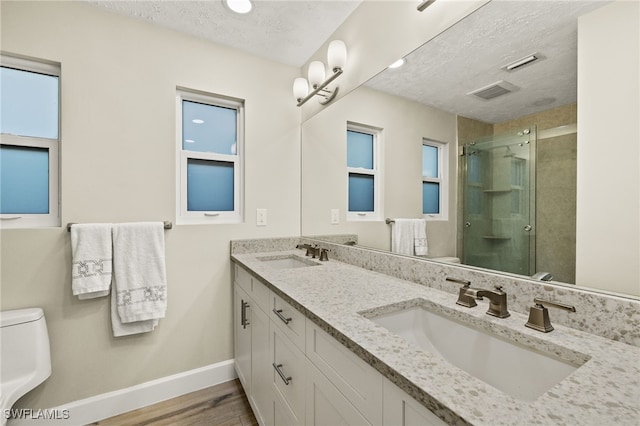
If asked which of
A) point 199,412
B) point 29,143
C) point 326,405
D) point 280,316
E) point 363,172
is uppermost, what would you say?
point 29,143

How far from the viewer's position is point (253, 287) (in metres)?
1.49

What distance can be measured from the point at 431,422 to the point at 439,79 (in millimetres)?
1221

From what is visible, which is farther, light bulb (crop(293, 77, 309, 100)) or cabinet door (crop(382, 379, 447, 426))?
light bulb (crop(293, 77, 309, 100))

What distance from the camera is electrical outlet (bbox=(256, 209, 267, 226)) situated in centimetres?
204

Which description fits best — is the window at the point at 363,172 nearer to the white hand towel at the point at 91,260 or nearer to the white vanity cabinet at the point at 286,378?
the white vanity cabinet at the point at 286,378

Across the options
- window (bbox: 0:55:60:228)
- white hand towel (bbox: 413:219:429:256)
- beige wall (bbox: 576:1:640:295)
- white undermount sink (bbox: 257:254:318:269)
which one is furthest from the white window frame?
window (bbox: 0:55:60:228)

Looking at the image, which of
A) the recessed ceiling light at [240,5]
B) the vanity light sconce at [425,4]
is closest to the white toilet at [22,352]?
the recessed ceiling light at [240,5]

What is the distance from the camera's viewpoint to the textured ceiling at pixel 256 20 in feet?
5.12

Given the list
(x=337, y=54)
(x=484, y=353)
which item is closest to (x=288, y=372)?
(x=484, y=353)

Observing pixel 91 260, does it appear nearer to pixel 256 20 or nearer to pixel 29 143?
pixel 29 143

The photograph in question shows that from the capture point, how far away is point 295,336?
0.99m

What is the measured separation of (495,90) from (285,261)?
1576mm

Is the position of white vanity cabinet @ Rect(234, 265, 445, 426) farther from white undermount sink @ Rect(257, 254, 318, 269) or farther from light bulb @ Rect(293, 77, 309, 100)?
light bulb @ Rect(293, 77, 309, 100)

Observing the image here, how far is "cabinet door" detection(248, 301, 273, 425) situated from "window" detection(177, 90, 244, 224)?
2.69ft
